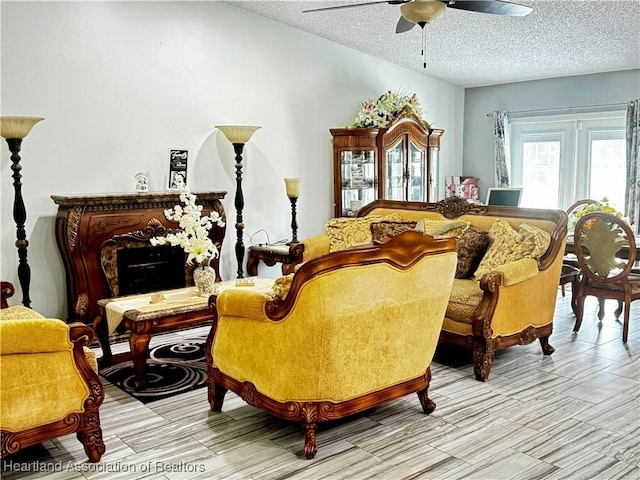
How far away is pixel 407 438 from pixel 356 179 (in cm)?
416

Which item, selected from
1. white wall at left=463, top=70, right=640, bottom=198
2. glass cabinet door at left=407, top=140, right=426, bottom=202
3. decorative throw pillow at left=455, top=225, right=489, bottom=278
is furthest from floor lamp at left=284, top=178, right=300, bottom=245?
white wall at left=463, top=70, right=640, bottom=198

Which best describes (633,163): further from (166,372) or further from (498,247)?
(166,372)

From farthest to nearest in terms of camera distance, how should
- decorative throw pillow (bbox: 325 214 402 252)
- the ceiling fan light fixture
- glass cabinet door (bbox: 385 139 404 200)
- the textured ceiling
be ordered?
glass cabinet door (bbox: 385 139 404 200) → the textured ceiling → decorative throw pillow (bbox: 325 214 402 252) → the ceiling fan light fixture

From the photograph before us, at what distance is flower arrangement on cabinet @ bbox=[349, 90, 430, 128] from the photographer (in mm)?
6617

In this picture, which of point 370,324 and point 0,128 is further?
point 0,128

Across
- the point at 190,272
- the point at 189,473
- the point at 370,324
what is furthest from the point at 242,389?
the point at 190,272

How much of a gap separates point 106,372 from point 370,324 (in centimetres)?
207

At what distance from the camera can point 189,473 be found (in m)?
2.52

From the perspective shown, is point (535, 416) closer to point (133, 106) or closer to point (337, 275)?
point (337, 275)

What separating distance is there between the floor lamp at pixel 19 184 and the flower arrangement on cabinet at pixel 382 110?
3571mm

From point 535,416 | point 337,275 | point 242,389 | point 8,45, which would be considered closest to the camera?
point 337,275

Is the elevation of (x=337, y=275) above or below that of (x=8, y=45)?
below

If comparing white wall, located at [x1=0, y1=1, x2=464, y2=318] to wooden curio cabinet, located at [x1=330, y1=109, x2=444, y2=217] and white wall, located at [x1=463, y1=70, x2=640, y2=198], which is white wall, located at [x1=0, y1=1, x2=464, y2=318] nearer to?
wooden curio cabinet, located at [x1=330, y1=109, x2=444, y2=217]

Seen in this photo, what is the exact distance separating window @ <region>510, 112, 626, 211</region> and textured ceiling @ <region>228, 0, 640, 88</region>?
2.10 ft
